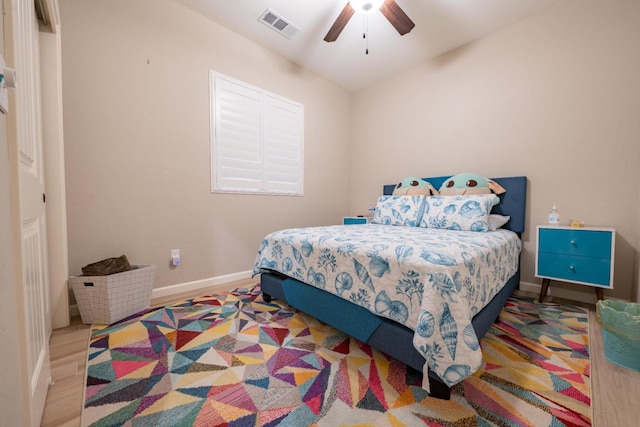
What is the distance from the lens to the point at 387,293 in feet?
4.02

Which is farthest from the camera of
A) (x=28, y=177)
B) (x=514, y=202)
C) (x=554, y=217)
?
(x=514, y=202)

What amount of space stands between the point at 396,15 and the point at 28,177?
2.49 m

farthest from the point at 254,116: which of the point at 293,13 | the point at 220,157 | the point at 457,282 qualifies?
the point at 457,282

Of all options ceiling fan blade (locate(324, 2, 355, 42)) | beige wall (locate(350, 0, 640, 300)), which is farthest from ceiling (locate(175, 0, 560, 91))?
ceiling fan blade (locate(324, 2, 355, 42))

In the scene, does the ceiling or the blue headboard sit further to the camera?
the blue headboard

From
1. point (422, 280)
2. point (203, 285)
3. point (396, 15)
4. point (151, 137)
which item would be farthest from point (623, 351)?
point (151, 137)

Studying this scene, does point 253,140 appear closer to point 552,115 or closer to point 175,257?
point 175,257

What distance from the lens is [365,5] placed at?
1.98 metres

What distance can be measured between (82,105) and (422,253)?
2597 mm

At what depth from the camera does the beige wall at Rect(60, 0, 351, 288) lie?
189 centimetres

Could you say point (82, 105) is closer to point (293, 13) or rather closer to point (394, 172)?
point (293, 13)

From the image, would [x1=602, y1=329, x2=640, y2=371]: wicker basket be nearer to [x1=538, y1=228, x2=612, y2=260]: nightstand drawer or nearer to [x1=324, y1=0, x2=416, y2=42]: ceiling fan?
[x1=538, y1=228, x2=612, y2=260]: nightstand drawer

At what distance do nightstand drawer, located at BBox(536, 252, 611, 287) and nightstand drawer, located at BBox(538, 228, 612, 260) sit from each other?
39mm

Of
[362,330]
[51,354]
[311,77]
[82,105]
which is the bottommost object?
[51,354]
